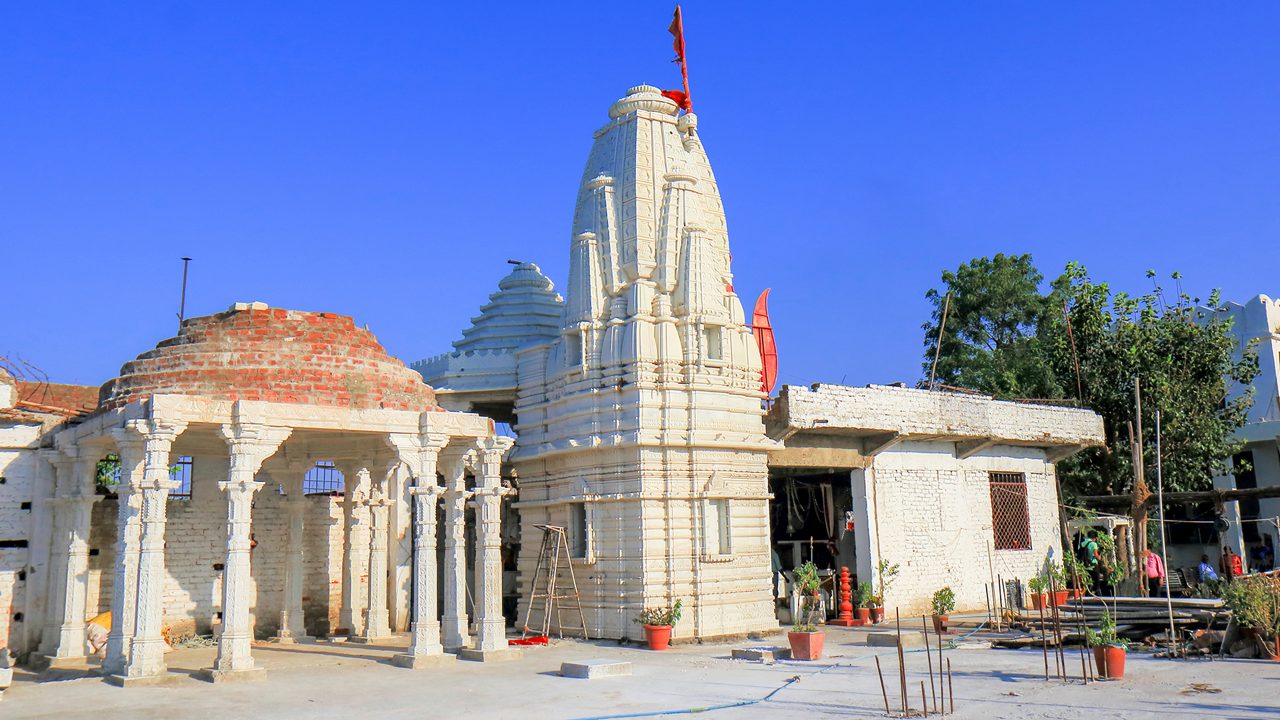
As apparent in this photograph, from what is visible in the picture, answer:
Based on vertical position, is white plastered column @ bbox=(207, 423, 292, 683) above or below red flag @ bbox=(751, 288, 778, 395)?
below

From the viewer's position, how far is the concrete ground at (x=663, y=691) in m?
→ 12.5

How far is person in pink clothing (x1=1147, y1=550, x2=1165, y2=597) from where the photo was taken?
26.1m

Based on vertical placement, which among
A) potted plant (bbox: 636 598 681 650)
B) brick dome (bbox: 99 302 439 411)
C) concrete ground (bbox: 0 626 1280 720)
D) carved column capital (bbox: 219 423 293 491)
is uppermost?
brick dome (bbox: 99 302 439 411)

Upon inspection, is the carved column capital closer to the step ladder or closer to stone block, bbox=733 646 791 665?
the step ladder

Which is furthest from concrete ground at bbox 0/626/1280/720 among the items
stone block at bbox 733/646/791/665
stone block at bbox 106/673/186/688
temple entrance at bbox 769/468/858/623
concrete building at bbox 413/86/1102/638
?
temple entrance at bbox 769/468/858/623

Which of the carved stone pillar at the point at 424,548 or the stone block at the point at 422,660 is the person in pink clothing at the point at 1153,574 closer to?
the stone block at the point at 422,660

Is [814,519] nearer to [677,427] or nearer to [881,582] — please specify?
[881,582]

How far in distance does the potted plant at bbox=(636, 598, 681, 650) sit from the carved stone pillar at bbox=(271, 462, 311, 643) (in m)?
7.27

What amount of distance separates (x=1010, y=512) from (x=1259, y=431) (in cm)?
1512

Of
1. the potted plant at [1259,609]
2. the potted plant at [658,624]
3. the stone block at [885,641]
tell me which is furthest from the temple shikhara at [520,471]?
the potted plant at [1259,609]

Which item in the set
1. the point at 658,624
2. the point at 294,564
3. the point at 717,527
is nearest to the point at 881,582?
the point at 717,527

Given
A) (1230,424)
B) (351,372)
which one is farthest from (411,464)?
(1230,424)

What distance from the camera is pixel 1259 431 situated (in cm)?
3778

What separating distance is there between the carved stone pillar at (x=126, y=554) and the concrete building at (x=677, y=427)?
8.82 meters
